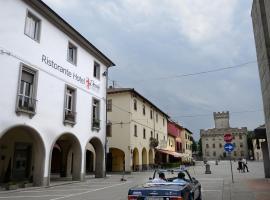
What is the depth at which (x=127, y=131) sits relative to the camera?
117 feet

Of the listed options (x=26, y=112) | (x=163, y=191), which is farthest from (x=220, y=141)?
(x=163, y=191)

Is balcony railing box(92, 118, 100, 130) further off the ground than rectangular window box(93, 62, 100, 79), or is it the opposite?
rectangular window box(93, 62, 100, 79)

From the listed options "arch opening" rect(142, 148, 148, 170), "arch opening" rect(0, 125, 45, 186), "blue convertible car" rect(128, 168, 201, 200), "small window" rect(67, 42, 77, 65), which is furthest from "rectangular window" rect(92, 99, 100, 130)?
"arch opening" rect(142, 148, 148, 170)

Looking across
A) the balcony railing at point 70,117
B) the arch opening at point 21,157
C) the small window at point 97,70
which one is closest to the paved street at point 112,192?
the arch opening at point 21,157

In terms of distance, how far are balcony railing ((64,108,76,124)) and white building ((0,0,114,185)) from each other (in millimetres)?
76

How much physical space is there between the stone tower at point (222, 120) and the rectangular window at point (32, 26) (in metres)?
137

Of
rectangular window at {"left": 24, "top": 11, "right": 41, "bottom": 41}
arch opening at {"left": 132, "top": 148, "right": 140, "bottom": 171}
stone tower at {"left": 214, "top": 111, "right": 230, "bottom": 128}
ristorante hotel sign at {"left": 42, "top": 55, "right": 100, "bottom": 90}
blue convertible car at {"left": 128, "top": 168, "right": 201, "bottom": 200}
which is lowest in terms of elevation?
blue convertible car at {"left": 128, "top": 168, "right": 201, "bottom": 200}

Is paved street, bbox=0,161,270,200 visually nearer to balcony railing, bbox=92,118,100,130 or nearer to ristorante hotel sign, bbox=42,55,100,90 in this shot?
balcony railing, bbox=92,118,100,130

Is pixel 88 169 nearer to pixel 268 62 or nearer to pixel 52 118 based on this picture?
pixel 52 118

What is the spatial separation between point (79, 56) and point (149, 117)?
22138mm

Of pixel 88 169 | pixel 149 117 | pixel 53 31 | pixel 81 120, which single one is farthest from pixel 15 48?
pixel 149 117

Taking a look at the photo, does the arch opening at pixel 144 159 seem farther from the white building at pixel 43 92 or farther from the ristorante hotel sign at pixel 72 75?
the ristorante hotel sign at pixel 72 75

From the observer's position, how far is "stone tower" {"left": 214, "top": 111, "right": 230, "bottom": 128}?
147 meters

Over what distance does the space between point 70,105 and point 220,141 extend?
411 feet
